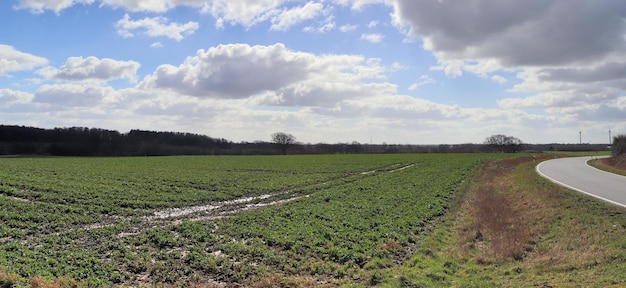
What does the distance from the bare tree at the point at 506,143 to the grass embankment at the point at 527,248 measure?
144105 millimetres

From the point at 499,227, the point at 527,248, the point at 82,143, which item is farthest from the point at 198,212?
the point at 82,143

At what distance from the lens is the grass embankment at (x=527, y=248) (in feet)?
35.3

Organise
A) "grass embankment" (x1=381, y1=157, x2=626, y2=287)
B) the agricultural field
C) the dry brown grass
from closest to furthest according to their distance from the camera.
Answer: "grass embankment" (x1=381, y1=157, x2=626, y2=287) → the agricultural field → the dry brown grass

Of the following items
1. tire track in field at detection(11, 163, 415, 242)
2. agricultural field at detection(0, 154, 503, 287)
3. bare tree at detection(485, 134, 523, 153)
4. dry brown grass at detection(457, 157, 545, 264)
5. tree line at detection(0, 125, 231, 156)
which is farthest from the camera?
bare tree at detection(485, 134, 523, 153)

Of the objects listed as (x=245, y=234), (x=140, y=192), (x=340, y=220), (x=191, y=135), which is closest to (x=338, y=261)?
(x=245, y=234)

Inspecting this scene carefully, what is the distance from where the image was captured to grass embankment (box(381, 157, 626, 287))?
10773 millimetres

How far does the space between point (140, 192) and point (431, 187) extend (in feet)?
72.9

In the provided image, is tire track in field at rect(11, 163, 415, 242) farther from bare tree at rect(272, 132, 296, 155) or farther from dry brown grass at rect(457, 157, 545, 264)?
bare tree at rect(272, 132, 296, 155)

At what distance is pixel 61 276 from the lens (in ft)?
35.0

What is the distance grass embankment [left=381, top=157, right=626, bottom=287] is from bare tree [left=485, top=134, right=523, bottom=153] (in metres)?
144

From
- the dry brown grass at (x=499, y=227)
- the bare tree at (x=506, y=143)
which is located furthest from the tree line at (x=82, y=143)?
the dry brown grass at (x=499, y=227)

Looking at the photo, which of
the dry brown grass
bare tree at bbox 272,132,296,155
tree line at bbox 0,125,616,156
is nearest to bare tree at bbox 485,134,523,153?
tree line at bbox 0,125,616,156

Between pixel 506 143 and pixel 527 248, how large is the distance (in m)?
157

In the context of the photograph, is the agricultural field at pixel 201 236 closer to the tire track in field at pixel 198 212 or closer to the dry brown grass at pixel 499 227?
the tire track in field at pixel 198 212
